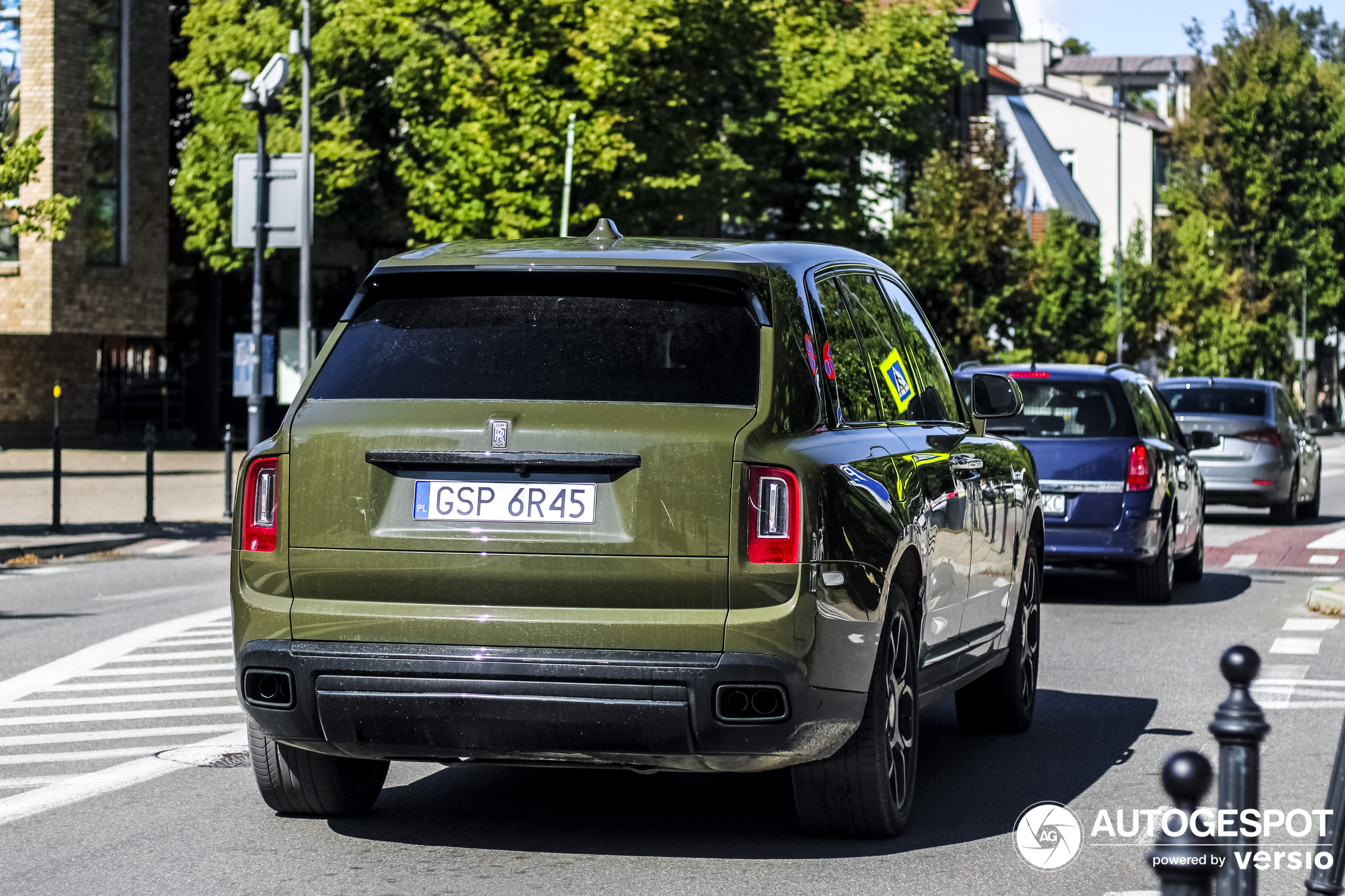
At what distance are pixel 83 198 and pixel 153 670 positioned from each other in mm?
32754

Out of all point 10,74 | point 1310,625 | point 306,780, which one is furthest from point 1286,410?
point 10,74

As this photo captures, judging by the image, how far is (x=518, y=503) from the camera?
Result: 5637 mm

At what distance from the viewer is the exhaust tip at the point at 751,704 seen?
5523mm

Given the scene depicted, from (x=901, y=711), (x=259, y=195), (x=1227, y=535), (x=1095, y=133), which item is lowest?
(x=1227, y=535)

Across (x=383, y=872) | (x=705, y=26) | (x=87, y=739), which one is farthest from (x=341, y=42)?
(x=383, y=872)

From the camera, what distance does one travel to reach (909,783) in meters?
6.39

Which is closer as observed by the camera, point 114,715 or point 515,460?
point 515,460

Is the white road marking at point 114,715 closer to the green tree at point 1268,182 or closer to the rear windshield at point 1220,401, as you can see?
the rear windshield at point 1220,401

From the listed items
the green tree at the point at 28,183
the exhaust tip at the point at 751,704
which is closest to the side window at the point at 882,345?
the exhaust tip at the point at 751,704

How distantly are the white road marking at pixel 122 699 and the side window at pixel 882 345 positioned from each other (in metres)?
3.90

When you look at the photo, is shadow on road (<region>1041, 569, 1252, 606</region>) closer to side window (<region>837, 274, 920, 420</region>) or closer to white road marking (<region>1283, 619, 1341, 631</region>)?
white road marking (<region>1283, 619, 1341, 631</region>)

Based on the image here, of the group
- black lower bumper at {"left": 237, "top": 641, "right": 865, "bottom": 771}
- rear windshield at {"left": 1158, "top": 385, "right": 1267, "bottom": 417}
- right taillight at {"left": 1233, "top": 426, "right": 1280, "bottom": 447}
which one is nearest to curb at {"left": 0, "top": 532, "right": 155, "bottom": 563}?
rear windshield at {"left": 1158, "top": 385, "right": 1267, "bottom": 417}

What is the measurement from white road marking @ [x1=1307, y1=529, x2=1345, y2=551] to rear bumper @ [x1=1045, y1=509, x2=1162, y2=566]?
6.50 metres

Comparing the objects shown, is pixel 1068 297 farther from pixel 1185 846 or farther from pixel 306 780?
pixel 1185 846
